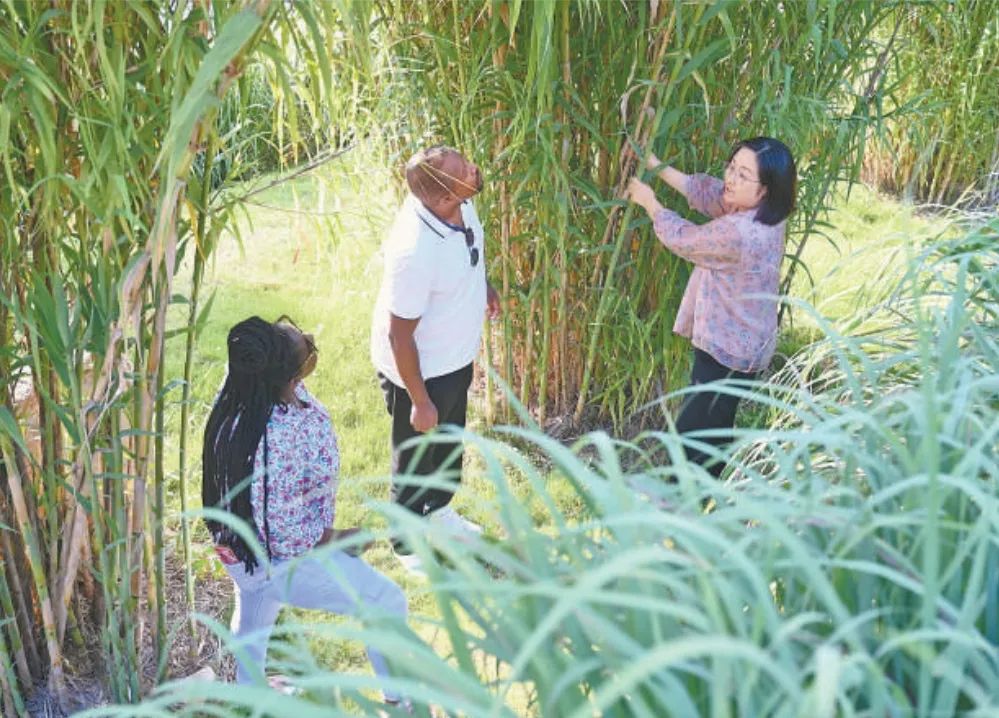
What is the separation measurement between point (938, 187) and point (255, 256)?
433 centimetres

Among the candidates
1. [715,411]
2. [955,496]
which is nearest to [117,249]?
[955,496]

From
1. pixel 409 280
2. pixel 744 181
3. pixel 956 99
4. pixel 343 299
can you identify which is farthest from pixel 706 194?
pixel 956 99

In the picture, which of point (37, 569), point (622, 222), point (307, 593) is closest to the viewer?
point (37, 569)

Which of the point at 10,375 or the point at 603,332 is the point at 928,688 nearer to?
the point at 10,375

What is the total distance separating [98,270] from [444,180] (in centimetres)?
107

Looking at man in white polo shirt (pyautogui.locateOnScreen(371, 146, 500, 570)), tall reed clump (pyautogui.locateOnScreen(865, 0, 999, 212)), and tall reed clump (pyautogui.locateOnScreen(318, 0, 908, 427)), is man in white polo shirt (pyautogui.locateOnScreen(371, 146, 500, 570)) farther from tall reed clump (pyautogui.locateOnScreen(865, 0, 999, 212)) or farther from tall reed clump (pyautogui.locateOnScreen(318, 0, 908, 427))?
tall reed clump (pyautogui.locateOnScreen(865, 0, 999, 212))

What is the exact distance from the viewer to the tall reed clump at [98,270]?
6.05ft

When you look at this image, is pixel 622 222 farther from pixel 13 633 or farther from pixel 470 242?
pixel 13 633

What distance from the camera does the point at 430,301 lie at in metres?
3.01

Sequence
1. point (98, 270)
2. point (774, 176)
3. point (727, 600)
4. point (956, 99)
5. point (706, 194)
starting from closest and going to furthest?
point (727, 600) < point (98, 270) < point (774, 176) < point (706, 194) < point (956, 99)

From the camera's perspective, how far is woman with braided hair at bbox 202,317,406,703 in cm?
227

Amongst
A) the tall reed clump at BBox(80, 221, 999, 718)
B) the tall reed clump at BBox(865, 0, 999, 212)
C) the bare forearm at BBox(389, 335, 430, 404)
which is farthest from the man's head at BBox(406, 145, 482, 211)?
the tall reed clump at BBox(865, 0, 999, 212)

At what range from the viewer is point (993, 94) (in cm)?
654

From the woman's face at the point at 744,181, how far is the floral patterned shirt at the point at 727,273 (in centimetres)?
3
